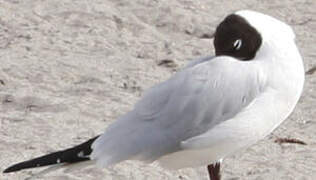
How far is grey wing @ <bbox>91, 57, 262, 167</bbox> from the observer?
484 centimetres

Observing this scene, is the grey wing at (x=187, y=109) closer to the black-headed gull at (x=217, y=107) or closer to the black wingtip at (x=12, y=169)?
the black-headed gull at (x=217, y=107)

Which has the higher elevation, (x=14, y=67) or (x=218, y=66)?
(x=218, y=66)

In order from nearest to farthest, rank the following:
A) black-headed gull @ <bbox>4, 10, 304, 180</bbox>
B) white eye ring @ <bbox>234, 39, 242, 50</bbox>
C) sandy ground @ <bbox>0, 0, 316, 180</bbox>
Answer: black-headed gull @ <bbox>4, 10, 304, 180</bbox> < white eye ring @ <bbox>234, 39, 242, 50</bbox> < sandy ground @ <bbox>0, 0, 316, 180</bbox>

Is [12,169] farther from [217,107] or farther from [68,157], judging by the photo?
[217,107]

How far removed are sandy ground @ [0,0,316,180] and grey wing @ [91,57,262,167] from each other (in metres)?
0.71

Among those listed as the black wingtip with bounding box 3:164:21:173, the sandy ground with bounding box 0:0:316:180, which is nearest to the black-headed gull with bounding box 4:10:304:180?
the black wingtip with bounding box 3:164:21:173

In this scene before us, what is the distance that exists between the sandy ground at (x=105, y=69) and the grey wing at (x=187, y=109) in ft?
2.34

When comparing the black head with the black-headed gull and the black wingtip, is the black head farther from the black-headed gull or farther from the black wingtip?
the black wingtip

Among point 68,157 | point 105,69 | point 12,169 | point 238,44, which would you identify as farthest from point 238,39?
point 105,69

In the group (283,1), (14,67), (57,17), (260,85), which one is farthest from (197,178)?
(283,1)

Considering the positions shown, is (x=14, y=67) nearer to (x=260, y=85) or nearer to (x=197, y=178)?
(x=197, y=178)

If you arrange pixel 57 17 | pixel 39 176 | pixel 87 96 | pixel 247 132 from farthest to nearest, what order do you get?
pixel 57 17 → pixel 87 96 → pixel 39 176 → pixel 247 132

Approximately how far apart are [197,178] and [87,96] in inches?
49.8

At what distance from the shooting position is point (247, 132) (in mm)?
4824
